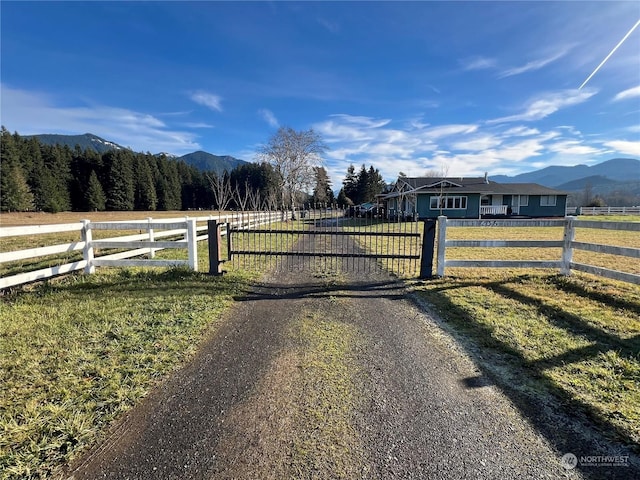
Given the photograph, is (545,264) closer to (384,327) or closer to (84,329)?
(384,327)

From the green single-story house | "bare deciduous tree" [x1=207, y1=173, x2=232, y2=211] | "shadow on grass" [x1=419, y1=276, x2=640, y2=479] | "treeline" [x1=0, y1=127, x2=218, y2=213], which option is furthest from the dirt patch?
"treeline" [x1=0, y1=127, x2=218, y2=213]

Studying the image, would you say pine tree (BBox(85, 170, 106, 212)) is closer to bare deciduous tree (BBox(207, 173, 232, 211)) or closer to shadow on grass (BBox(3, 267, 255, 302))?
bare deciduous tree (BBox(207, 173, 232, 211))

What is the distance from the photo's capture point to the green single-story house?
2956cm

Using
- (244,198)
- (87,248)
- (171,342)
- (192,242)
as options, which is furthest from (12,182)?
(171,342)

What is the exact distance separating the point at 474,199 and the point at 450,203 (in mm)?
2371

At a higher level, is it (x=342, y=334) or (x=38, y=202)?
(x=38, y=202)

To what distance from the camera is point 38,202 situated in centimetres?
4294

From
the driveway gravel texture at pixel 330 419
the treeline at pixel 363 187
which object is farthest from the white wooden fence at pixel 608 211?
the driveway gravel texture at pixel 330 419

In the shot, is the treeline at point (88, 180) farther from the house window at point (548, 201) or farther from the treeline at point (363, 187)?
the house window at point (548, 201)

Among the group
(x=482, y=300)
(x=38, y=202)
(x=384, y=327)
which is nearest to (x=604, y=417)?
(x=384, y=327)

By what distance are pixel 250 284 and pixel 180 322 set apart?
213 centimetres

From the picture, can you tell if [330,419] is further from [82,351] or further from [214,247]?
[214,247]

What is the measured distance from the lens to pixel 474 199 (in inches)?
1176

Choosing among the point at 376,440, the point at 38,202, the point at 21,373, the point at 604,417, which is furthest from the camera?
the point at 38,202
